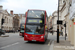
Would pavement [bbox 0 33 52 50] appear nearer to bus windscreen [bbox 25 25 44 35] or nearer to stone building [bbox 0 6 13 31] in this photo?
bus windscreen [bbox 25 25 44 35]

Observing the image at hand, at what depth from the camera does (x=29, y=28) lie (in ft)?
54.6

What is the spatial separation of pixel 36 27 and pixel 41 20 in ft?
3.35

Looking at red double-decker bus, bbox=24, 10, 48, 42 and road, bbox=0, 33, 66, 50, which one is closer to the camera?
road, bbox=0, 33, 66, 50

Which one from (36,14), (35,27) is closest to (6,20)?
(36,14)

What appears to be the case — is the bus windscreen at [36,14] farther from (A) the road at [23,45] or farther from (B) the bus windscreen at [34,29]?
(A) the road at [23,45]

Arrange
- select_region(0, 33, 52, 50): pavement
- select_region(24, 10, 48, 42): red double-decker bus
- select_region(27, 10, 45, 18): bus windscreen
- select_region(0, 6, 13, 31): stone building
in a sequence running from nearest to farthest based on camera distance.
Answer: select_region(0, 33, 52, 50): pavement, select_region(24, 10, 48, 42): red double-decker bus, select_region(27, 10, 45, 18): bus windscreen, select_region(0, 6, 13, 31): stone building

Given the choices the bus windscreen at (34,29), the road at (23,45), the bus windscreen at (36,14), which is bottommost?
the road at (23,45)

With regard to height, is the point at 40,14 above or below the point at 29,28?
above

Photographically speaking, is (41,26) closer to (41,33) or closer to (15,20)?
(41,33)

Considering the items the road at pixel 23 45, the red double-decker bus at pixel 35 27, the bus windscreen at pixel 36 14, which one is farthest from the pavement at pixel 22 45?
the bus windscreen at pixel 36 14

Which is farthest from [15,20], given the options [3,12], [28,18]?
[28,18]

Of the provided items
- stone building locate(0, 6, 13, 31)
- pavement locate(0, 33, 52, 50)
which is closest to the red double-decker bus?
pavement locate(0, 33, 52, 50)

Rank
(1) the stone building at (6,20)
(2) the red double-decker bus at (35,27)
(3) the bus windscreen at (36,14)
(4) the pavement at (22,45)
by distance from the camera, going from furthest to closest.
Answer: (1) the stone building at (6,20), (3) the bus windscreen at (36,14), (2) the red double-decker bus at (35,27), (4) the pavement at (22,45)

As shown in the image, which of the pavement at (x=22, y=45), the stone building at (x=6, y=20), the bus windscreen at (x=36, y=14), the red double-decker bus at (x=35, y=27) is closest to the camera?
the pavement at (x=22, y=45)
